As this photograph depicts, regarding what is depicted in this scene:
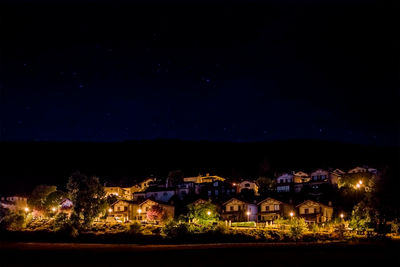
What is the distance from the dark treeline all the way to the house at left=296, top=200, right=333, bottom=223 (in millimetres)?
43980

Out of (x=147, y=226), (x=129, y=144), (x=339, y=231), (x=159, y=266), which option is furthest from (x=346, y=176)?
(x=129, y=144)

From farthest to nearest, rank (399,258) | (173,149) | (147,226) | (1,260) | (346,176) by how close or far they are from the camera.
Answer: (173,149) < (346,176) < (147,226) < (1,260) < (399,258)

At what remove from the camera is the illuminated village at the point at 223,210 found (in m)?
28.8

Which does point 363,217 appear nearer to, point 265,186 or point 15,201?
point 265,186

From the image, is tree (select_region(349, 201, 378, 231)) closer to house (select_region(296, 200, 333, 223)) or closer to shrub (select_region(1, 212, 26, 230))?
house (select_region(296, 200, 333, 223))

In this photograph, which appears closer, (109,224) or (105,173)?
(109,224)

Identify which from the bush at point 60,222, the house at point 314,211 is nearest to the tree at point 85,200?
the bush at point 60,222

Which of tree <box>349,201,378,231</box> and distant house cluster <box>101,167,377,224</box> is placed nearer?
tree <box>349,201,378,231</box>

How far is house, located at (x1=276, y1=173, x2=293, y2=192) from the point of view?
45941 millimetres

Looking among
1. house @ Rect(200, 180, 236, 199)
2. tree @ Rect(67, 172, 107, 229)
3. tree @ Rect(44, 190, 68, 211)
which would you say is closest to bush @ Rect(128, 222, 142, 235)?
tree @ Rect(67, 172, 107, 229)

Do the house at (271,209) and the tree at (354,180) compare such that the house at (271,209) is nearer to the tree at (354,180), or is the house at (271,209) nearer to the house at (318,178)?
the tree at (354,180)

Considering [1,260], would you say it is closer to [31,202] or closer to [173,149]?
[31,202]

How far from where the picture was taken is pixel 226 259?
19047mm

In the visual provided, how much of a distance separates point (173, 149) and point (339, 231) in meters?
82.9
